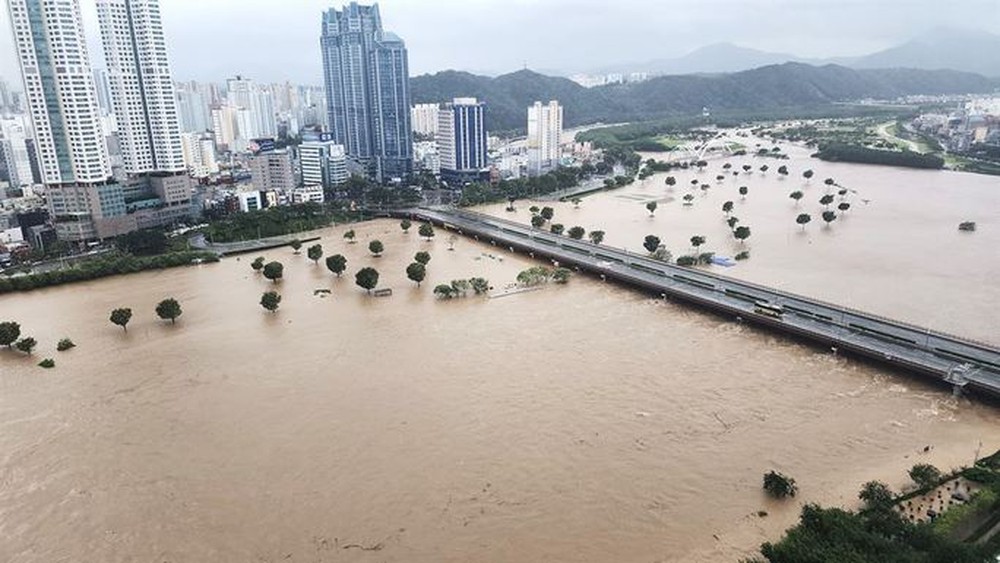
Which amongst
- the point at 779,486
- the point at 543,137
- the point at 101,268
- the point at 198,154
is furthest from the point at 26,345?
the point at 198,154

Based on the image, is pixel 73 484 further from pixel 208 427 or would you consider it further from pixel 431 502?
pixel 431 502

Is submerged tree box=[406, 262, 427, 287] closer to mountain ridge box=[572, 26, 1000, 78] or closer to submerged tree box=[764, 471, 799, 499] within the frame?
submerged tree box=[764, 471, 799, 499]

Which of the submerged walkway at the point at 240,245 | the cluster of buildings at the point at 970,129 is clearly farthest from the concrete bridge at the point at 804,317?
the cluster of buildings at the point at 970,129

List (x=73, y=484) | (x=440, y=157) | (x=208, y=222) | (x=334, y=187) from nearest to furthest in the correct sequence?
1. (x=73, y=484)
2. (x=208, y=222)
3. (x=334, y=187)
4. (x=440, y=157)

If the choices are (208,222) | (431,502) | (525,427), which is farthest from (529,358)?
(208,222)

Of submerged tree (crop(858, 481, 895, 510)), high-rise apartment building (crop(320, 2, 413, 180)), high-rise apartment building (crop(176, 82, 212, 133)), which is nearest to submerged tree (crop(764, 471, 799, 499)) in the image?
submerged tree (crop(858, 481, 895, 510))
